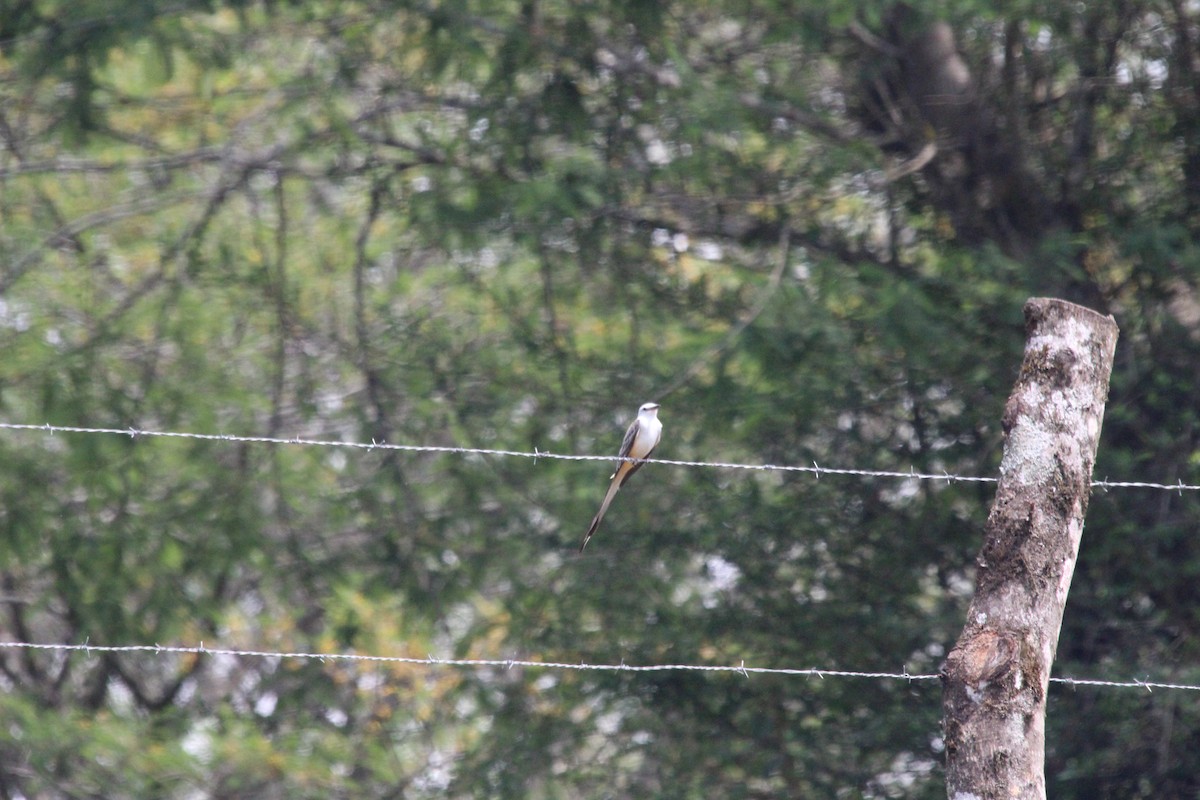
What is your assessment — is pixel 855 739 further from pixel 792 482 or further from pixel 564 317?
pixel 564 317

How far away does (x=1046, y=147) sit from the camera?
378 inches

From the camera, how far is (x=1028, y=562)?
13.9 ft

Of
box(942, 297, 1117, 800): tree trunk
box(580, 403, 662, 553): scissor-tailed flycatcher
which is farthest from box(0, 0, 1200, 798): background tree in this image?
box(942, 297, 1117, 800): tree trunk

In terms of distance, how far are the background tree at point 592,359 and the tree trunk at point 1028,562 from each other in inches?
155

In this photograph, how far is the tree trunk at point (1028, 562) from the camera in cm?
403

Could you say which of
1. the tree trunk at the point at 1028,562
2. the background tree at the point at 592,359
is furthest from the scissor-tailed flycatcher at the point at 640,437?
the tree trunk at the point at 1028,562

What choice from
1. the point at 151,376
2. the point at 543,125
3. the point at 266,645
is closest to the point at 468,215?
the point at 543,125

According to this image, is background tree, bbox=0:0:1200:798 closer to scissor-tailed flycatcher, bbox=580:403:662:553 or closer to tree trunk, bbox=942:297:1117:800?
scissor-tailed flycatcher, bbox=580:403:662:553

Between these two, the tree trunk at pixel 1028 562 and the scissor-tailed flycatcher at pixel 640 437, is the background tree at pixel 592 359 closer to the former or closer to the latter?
the scissor-tailed flycatcher at pixel 640 437

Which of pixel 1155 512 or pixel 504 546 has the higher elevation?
pixel 1155 512

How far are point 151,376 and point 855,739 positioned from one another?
5045 millimetres

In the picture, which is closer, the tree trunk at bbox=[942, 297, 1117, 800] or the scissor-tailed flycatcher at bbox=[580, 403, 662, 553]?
the tree trunk at bbox=[942, 297, 1117, 800]

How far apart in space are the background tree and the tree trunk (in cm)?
395

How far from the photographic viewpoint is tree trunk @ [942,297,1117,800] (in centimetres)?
403
